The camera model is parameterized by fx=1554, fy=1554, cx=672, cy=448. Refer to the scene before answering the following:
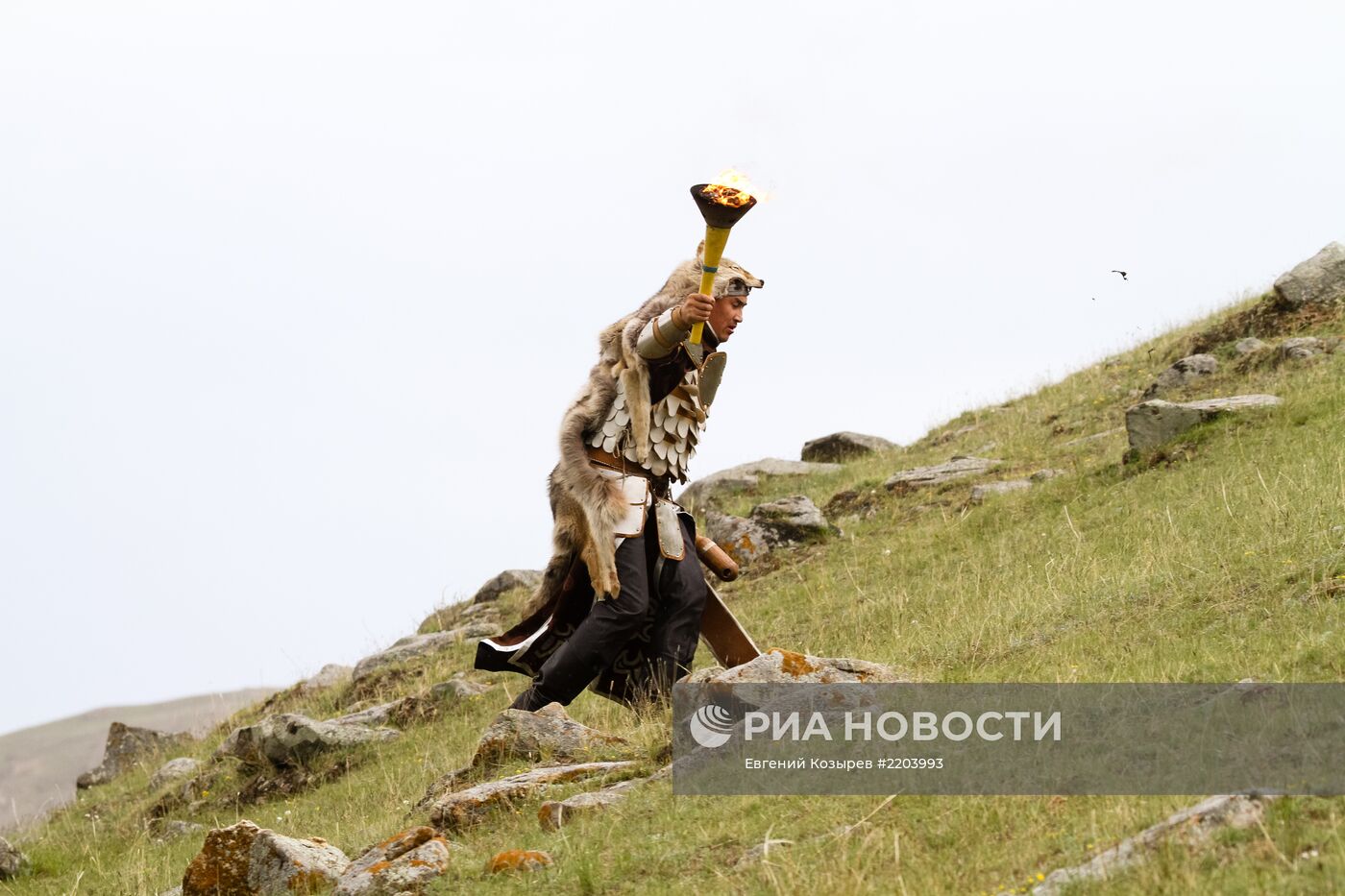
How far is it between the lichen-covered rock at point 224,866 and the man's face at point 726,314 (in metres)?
3.39

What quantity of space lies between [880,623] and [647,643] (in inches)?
85.2

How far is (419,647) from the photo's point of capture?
50.1 feet

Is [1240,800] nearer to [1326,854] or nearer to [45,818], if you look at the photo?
[1326,854]

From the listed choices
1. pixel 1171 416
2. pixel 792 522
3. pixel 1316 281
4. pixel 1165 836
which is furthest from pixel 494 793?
pixel 1316 281

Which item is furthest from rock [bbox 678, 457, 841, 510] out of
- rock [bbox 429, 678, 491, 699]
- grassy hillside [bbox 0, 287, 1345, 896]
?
rock [bbox 429, 678, 491, 699]

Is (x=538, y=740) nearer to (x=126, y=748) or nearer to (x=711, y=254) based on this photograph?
(x=711, y=254)

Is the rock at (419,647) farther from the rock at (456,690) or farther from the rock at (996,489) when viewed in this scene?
the rock at (996,489)

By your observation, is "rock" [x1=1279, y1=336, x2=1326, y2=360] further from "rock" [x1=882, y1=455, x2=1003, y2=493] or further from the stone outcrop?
the stone outcrop

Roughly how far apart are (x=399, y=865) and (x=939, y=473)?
382 inches

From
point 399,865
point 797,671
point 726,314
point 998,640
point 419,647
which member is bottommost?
point 399,865

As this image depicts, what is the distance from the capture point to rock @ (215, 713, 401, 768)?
11375mm

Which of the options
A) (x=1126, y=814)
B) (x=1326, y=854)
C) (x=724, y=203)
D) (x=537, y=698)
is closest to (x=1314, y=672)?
(x=1126, y=814)

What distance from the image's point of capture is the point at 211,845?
238 inches

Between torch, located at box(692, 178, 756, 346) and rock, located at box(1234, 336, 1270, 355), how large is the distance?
8.63 m
